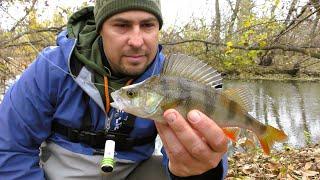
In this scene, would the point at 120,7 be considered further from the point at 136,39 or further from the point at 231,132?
the point at 231,132

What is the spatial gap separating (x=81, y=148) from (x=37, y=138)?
1.02 ft

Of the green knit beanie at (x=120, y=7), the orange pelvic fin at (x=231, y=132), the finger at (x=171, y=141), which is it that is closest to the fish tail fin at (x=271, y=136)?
the orange pelvic fin at (x=231, y=132)

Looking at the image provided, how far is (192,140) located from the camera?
1.94m

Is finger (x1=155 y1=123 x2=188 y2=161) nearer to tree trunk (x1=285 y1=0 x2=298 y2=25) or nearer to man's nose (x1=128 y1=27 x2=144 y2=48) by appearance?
man's nose (x1=128 y1=27 x2=144 y2=48)

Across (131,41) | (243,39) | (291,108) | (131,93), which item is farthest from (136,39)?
(291,108)

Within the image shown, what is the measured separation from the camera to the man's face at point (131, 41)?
111 inches

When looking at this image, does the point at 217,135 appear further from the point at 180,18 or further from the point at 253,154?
the point at 180,18

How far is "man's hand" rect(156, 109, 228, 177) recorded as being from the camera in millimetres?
1848

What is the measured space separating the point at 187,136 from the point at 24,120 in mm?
1397

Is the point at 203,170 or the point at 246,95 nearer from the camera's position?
the point at 246,95

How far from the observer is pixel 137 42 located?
9.12 ft

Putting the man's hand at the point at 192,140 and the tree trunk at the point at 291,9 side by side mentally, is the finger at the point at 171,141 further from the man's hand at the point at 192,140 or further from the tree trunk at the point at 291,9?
the tree trunk at the point at 291,9

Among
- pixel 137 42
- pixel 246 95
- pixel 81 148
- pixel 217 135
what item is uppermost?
pixel 137 42

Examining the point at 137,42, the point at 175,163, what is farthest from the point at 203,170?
the point at 137,42
